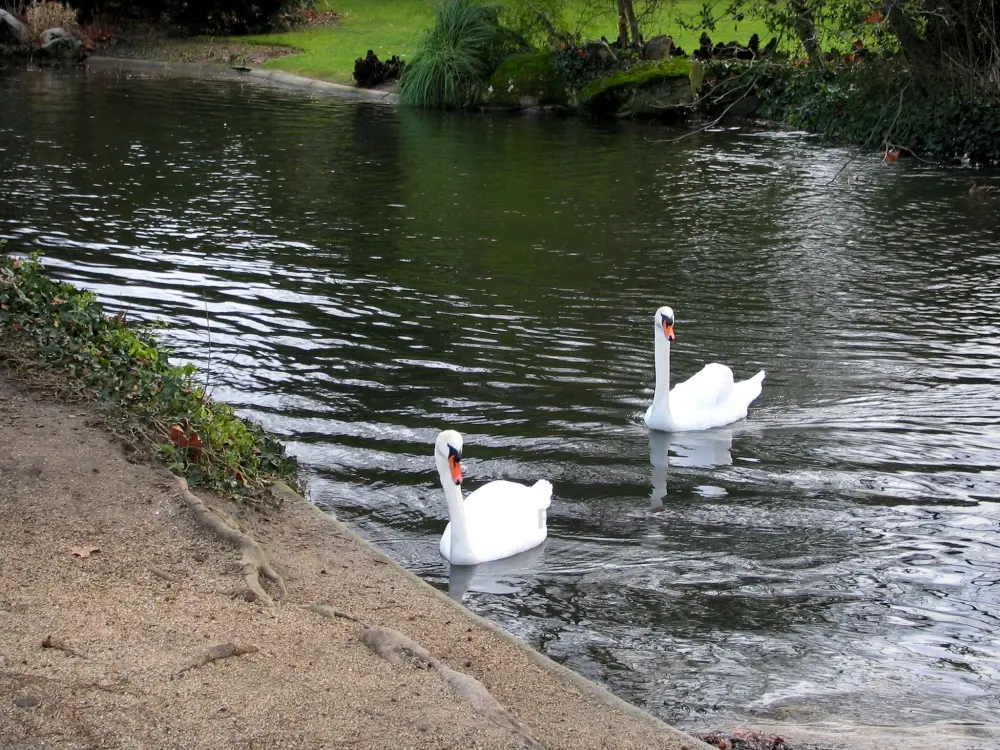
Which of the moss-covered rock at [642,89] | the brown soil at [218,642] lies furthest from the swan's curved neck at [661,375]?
the moss-covered rock at [642,89]

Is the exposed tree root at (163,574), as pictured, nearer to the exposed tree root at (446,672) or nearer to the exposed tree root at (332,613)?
the exposed tree root at (332,613)

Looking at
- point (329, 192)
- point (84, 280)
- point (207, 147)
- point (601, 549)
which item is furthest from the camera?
point (207, 147)

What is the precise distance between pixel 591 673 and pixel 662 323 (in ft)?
13.5

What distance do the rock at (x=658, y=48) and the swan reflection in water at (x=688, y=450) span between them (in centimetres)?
2017

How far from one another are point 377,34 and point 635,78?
1511 centimetres

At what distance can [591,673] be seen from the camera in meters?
5.88

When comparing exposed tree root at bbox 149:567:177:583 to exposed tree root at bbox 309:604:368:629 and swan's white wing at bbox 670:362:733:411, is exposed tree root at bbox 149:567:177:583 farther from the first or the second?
swan's white wing at bbox 670:362:733:411

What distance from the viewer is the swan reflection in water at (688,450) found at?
8781 mm

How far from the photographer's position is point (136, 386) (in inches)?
290

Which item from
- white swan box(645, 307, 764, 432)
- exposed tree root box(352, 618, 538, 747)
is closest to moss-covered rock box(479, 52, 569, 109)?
white swan box(645, 307, 764, 432)

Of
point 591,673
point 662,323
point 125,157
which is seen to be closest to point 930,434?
point 662,323

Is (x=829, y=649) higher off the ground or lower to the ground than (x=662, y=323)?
lower

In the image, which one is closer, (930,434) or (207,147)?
(930,434)

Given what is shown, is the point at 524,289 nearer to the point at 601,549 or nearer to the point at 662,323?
the point at 662,323
